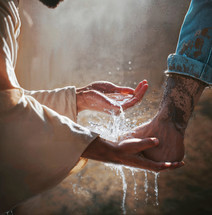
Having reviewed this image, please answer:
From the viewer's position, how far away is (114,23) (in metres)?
3.34

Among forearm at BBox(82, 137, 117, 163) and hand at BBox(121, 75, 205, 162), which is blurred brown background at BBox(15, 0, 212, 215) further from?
forearm at BBox(82, 137, 117, 163)

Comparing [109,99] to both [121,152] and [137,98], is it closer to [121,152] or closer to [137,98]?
[137,98]

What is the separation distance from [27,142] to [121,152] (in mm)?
330

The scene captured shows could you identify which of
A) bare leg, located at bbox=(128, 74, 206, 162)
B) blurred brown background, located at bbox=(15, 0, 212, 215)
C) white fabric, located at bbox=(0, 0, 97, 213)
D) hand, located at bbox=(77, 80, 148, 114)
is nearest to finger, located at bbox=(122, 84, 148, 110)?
hand, located at bbox=(77, 80, 148, 114)

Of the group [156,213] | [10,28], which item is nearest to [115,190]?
[156,213]

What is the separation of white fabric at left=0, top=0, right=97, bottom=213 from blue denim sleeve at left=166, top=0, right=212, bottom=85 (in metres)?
0.53

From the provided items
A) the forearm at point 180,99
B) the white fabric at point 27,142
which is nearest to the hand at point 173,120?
the forearm at point 180,99

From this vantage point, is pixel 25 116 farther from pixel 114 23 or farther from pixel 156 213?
pixel 114 23

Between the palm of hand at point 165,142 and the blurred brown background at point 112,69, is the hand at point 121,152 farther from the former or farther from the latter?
the blurred brown background at point 112,69

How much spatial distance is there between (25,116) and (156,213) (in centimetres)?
198

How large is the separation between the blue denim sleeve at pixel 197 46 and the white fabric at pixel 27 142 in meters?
0.53

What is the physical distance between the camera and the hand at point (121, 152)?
2.41 ft

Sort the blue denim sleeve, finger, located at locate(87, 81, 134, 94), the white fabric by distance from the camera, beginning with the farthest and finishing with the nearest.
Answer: finger, located at locate(87, 81, 134, 94), the blue denim sleeve, the white fabric

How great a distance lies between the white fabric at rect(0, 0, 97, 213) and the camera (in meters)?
0.66
